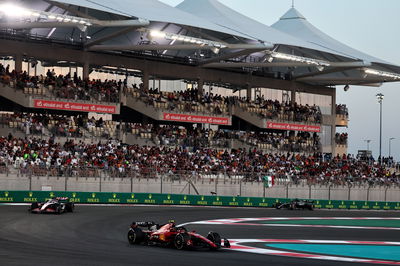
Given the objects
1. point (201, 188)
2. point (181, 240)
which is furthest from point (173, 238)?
point (201, 188)

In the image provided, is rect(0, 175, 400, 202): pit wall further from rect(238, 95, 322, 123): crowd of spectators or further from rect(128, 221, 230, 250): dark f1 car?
rect(128, 221, 230, 250): dark f1 car

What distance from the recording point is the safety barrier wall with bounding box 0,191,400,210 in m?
35.6

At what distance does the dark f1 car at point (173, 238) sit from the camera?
18.6 meters

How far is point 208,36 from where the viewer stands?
51.2 m

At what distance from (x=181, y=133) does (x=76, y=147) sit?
11773 mm

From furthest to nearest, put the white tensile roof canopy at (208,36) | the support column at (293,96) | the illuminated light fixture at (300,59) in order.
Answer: the support column at (293,96) → the illuminated light fixture at (300,59) → the white tensile roof canopy at (208,36)

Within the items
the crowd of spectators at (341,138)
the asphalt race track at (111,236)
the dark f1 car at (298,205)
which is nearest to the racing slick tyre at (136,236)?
the asphalt race track at (111,236)

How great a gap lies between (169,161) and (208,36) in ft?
34.1

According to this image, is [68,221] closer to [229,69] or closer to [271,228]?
[271,228]

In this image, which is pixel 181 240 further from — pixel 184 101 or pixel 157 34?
pixel 184 101

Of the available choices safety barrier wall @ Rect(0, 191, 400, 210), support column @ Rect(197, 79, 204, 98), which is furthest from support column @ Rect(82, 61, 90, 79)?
safety barrier wall @ Rect(0, 191, 400, 210)

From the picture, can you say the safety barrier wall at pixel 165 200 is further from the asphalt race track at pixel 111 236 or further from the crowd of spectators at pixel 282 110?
the crowd of spectators at pixel 282 110

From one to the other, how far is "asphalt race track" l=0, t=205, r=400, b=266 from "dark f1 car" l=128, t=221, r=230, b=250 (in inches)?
9.5

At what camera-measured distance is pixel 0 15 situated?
4375 cm
